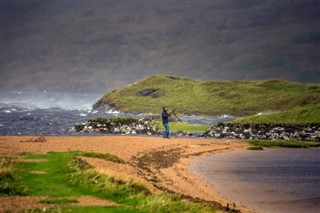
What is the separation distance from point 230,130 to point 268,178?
112 ft

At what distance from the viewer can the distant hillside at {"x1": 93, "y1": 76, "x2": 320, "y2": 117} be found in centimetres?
14538

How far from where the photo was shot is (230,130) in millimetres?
65312

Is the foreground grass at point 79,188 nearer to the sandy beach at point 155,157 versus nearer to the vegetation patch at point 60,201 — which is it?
the vegetation patch at point 60,201

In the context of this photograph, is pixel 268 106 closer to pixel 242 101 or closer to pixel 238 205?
pixel 242 101

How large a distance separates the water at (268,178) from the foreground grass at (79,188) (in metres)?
5.40

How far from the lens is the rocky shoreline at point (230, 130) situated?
202 ft

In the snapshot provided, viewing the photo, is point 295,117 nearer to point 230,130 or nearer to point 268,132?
point 268,132

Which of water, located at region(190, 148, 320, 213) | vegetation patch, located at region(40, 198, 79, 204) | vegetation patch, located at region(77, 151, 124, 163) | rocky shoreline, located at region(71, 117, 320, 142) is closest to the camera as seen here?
vegetation patch, located at region(40, 198, 79, 204)

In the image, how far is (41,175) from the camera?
2497cm

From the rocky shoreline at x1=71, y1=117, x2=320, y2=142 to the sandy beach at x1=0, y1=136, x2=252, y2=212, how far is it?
9.37m

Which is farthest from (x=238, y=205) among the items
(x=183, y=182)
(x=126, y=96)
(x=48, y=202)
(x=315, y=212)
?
(x=126, y=96)

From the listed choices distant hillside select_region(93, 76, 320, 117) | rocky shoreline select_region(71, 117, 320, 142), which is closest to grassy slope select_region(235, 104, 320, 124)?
rocky shoreline select_region(71, 117, 320, 142)

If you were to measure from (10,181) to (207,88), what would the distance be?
151 m

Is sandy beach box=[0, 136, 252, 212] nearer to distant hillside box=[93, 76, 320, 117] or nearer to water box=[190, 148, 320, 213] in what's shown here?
water box=[190, 148, 320, 213]
